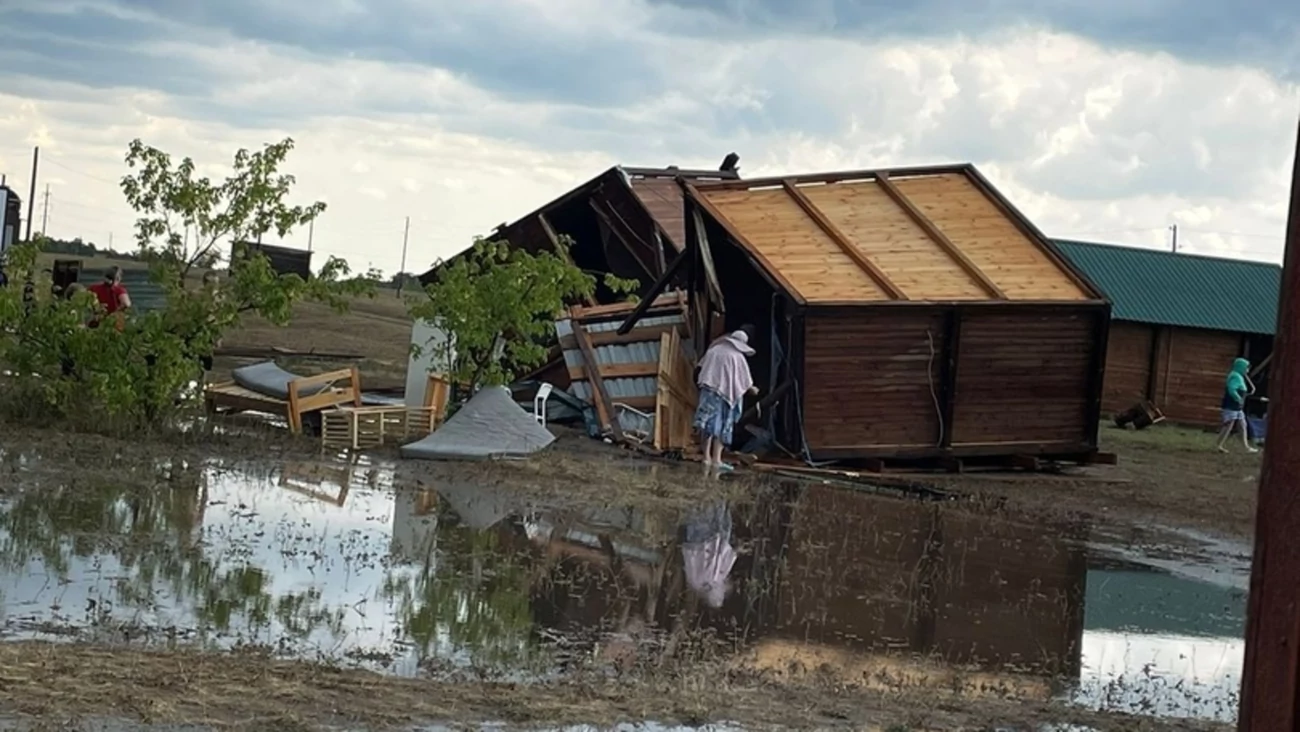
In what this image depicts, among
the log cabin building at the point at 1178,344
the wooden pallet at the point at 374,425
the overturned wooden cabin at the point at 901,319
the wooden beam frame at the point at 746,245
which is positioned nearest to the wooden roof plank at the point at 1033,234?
the overturned wooden cabin at the point at 901,319

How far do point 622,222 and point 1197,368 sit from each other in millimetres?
14955

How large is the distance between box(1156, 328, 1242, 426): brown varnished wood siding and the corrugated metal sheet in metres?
15.9

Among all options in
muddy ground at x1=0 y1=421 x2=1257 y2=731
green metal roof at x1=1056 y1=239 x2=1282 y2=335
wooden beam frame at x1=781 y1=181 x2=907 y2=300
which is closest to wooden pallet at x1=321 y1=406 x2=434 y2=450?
wooden beam frame at x1=781 y1=181 x2=907 y2=300

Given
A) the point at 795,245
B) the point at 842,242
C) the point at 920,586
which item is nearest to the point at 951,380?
the point at 842,242

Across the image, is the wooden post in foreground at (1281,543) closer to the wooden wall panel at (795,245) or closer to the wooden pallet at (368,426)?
the wooden pallet at (368,426)

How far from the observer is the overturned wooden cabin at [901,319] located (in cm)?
1917

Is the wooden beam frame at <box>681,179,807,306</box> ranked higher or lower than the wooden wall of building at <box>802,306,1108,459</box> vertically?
higher

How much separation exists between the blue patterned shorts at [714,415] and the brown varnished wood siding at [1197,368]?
1784 centimetres

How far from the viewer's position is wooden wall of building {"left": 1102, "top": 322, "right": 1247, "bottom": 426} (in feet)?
111

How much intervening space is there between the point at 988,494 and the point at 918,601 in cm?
697

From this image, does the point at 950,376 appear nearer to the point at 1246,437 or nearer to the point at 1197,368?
the point at 1246,437

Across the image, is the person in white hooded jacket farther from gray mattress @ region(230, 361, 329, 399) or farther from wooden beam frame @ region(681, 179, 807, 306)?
gray mattress @ region(230, 361, 329, 399)

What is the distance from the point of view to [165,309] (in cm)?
1684

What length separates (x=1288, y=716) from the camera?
8.55ft
